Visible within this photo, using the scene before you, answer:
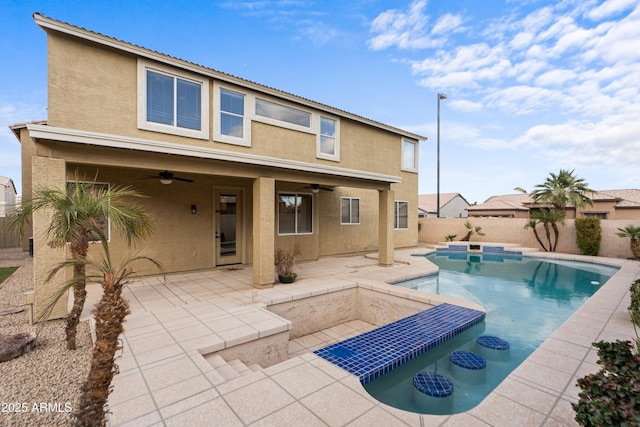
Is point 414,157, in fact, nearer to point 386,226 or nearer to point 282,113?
point 386,226

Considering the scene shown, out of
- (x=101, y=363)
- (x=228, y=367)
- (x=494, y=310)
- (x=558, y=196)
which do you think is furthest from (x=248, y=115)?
(x=558, y=196)

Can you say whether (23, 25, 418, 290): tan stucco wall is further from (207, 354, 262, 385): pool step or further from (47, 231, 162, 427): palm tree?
(47, 231, 162, 427): palm tree

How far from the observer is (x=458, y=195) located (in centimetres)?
4259

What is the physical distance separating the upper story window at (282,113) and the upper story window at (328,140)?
0.88m

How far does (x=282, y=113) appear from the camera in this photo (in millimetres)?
9898

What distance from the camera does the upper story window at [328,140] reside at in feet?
37.3

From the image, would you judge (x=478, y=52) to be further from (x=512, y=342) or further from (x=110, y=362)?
(x=110, y=362)

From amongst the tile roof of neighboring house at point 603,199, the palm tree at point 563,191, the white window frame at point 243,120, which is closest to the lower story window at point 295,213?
the white window frame at point 243,120

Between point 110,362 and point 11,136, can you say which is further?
point 11,136

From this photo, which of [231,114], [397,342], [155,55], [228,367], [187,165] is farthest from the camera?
[231,114]

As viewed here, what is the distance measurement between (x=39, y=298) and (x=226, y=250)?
5726 millimetres

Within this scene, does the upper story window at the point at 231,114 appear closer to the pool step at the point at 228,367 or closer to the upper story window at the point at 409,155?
the pool step at the point at 228,367

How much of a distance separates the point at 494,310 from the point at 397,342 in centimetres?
425

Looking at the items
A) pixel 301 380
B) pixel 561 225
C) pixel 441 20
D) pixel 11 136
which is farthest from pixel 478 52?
pixel 11 136
